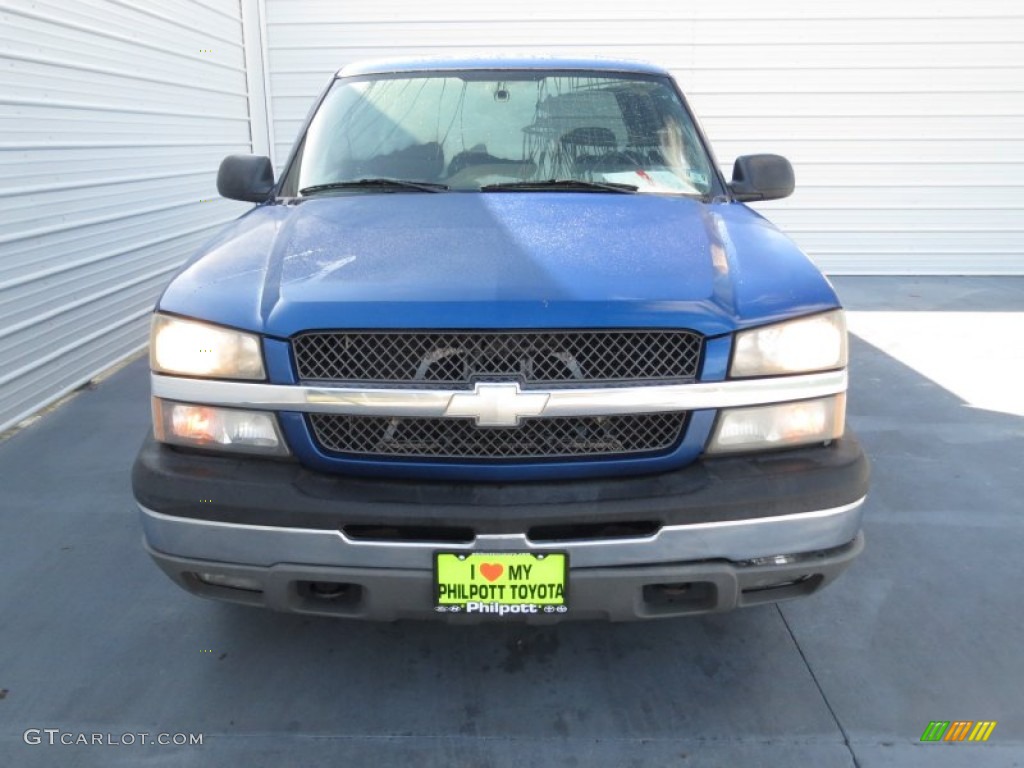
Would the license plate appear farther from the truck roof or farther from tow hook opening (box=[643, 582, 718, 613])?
the truck roof

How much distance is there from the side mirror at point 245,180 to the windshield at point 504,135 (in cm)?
25

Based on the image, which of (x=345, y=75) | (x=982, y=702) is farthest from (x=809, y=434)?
(x=345, y=75)

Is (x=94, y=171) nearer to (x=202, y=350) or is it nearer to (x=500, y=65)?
(x=500, y=65)

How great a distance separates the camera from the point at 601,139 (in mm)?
3502

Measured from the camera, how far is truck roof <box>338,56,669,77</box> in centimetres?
381

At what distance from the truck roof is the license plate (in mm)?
2406

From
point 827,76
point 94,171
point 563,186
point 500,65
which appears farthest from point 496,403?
point 827,76

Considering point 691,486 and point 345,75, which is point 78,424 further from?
point 691,486

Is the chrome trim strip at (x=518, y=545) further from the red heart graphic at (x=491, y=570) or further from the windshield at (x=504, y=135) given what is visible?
the windshield at (x=504, y=135)

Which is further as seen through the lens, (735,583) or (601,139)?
(601,139)

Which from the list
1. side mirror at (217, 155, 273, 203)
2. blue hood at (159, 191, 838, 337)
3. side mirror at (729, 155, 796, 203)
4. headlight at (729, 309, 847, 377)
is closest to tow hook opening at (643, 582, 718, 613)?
headlight at (729, 309, 847, 377)

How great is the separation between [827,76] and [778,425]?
8.08 m

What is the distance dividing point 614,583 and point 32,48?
15.7 feet

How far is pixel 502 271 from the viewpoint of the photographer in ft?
7.70
